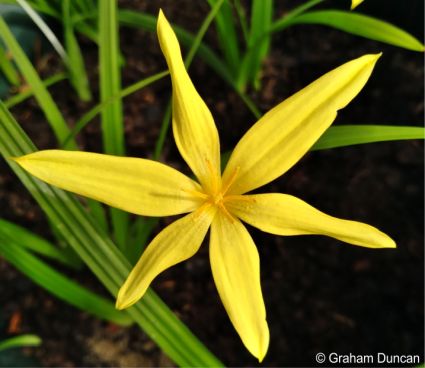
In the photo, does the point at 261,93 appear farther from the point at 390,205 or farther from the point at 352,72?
the point at 352,72

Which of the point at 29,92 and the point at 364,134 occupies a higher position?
the point at 29,92

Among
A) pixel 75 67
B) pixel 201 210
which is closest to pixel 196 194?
pixel 201 210

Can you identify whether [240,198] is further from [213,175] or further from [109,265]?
[109,265]

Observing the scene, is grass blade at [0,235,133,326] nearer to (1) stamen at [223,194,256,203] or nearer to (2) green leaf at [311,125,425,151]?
(1) stamen at [223,194,256,203]

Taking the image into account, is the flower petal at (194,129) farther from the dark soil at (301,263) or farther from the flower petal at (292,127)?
the dark soil at (301,263)

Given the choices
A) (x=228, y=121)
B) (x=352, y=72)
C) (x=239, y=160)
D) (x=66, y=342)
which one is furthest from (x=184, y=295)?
(x=352, y=72)

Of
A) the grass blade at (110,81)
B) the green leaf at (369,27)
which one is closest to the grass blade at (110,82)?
the grass blade at (110,81)

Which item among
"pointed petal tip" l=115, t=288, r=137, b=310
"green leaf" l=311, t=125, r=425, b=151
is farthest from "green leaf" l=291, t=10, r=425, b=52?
"pointed petal tip" l=115, t=288, r=137, b=310
